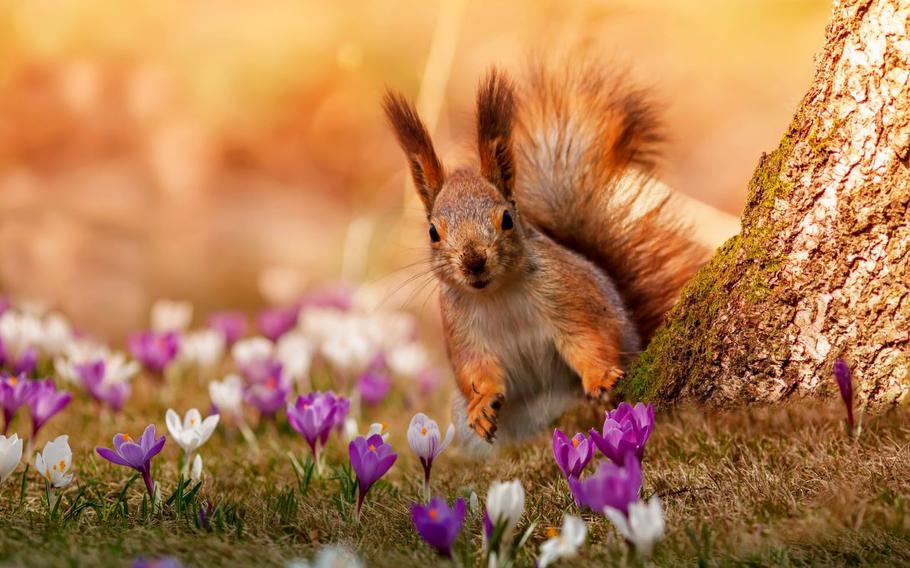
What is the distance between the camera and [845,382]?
69.4 inches

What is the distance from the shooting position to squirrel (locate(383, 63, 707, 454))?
7.73ft

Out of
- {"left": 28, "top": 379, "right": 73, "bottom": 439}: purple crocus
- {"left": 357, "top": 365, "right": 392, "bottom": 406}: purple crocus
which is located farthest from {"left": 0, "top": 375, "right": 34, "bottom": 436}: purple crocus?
{"left": 357, "top": 365, "right": 392, "bottom": 406}: purple crocus

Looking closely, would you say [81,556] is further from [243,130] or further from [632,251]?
[243,130]

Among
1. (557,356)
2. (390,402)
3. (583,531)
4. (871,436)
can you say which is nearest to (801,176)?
(871,436)

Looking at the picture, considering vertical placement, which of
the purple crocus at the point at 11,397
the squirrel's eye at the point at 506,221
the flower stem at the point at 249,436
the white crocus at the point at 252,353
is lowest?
the flower stem at the point at 249,436

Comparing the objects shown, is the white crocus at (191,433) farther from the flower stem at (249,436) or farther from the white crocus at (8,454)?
the flower stem at (249,436)

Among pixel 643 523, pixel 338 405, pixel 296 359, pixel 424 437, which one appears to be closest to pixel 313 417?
pixel 338 405

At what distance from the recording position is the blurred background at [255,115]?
6.31 meters

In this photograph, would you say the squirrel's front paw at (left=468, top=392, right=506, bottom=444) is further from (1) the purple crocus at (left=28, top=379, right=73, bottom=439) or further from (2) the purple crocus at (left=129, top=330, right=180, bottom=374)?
(2) the purple crocus at (left=129, top=330, right=180, bottom=374)

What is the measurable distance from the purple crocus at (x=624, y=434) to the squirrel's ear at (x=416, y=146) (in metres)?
1.03

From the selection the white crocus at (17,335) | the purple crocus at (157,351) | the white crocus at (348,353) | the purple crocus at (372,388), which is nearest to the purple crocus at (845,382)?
the purple crocus at (372,388)

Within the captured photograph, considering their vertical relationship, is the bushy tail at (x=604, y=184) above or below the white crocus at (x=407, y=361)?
above

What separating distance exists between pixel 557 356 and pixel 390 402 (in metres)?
1.46

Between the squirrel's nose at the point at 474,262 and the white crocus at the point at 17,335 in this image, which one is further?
the white crocus at the point at 17,335
